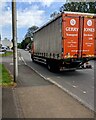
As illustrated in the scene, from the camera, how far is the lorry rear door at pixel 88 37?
18031mm

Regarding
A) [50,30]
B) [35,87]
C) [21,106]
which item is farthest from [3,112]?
[50,30]

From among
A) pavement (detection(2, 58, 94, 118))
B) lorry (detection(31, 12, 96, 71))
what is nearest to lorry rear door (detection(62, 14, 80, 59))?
lorry (detection(31, 12, 96, 71))

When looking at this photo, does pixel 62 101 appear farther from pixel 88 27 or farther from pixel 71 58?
pixel 88 27

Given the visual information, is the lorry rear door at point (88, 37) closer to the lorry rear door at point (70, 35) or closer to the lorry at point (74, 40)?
the lorry at point (74, 40)

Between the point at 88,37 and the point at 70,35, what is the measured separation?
1.35 m

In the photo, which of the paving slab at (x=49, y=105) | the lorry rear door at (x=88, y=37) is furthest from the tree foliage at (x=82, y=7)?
the paving slab at (x=49, y=105)

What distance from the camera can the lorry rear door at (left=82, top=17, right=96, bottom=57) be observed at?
1803 centimetres

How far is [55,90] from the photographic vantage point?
37.2 feet

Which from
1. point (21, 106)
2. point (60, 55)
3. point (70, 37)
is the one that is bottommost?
point (21, 106)

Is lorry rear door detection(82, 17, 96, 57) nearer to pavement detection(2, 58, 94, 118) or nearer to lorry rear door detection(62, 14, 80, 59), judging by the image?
lorry rear door detection(62, 14, 80, 59)

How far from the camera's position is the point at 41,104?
28.6ft

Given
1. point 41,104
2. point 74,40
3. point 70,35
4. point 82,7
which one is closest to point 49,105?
point 41,104

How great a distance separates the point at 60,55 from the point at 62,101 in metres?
8.49

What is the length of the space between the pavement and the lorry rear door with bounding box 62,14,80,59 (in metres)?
6.20
